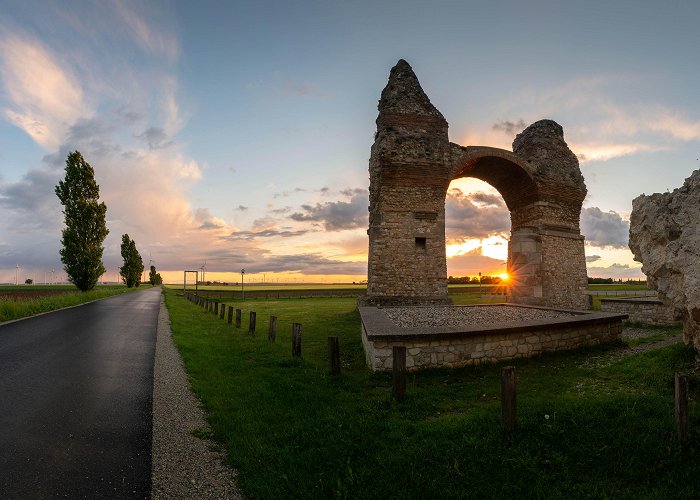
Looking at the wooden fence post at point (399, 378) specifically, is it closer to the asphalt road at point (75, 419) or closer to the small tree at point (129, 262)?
the asphalt road at point (75, 419)

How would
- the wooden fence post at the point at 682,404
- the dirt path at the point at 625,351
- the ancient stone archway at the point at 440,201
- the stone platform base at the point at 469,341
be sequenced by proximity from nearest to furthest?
1. the wooden fence post at the point at 682,404
2. the stone platform base at the point at 469,341
3. the dirt path at the point at 625,351
4. the ancient stone archway at the point at 440,201

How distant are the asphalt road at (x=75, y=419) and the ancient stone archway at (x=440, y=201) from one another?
1095 cm

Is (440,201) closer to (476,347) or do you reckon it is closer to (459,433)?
(476,347)

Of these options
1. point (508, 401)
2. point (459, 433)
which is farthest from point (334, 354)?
point (508, 401)

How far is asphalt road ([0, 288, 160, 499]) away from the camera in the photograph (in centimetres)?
402

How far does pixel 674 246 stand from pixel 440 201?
11986 mm

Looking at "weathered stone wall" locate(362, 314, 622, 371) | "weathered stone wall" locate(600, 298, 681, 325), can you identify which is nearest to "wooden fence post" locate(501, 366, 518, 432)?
"weathered stone wall" locate(362, 314, 622, 371)

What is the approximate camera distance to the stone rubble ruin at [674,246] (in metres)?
6.25

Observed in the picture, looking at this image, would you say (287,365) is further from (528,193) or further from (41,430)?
(528,193)

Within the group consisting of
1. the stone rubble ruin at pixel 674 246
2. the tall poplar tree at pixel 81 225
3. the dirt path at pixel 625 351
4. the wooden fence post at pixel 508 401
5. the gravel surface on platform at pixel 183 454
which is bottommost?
the gravel surface on platform at pixel 183 454

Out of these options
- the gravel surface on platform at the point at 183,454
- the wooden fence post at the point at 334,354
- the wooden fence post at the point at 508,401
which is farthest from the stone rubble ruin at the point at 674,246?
the gravel surface on platform at the point at 183,454

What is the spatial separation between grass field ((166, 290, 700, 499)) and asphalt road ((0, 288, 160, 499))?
1.10 m

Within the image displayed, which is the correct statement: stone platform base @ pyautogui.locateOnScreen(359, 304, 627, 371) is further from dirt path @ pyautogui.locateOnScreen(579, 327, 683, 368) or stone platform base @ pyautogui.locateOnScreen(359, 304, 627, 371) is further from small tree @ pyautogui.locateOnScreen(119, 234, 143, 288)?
small tree @ pyautogui.locateOnScreen(119, 234, 143, 288)

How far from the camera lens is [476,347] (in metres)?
8.41
